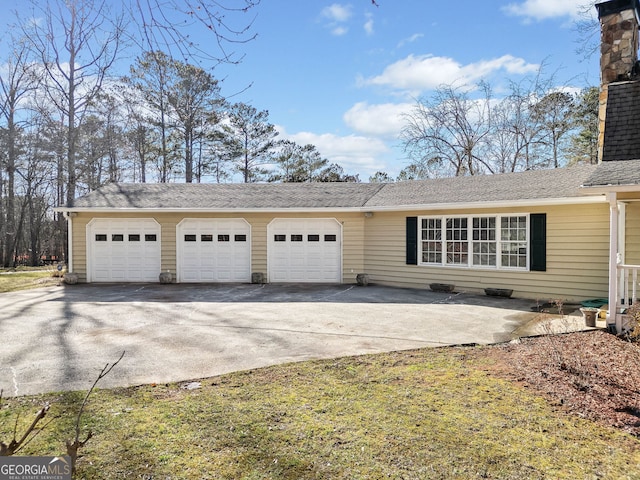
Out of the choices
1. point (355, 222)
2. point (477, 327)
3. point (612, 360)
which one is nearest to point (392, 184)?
point (355, 222)

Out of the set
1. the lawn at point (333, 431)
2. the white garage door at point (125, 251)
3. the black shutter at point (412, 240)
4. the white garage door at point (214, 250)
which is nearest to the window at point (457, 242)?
the black shutter at point (412, 240)

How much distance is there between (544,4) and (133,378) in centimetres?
1200

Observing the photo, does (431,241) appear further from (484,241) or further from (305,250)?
(305,250)

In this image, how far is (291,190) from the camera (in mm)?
14766

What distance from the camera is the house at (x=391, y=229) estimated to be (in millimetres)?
9250

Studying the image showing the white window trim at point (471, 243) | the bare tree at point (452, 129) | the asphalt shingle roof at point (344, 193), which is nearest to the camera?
the white window trim at point (471, 243)

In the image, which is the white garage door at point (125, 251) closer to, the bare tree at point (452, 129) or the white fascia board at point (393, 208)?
the white fascia board at point (393, 208)

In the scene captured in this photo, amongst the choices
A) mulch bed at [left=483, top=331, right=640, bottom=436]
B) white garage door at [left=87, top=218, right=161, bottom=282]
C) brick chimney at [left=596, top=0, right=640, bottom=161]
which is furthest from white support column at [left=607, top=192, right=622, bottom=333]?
white garage door at [left=87, top=218, right=161, bottom=282]

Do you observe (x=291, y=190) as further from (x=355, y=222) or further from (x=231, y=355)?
(x=231, y=355)

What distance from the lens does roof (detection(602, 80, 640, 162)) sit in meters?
8.77

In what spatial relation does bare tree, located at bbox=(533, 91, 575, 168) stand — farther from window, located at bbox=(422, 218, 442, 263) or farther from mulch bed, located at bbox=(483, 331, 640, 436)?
mulch bed, located at bbox=(483, 331, 640, 436)

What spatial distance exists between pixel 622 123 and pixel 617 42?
255cm

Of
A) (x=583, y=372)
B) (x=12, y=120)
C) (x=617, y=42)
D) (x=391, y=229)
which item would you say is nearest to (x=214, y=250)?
(x=391, y=229)

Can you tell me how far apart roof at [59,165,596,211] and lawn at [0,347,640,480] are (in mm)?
6845
